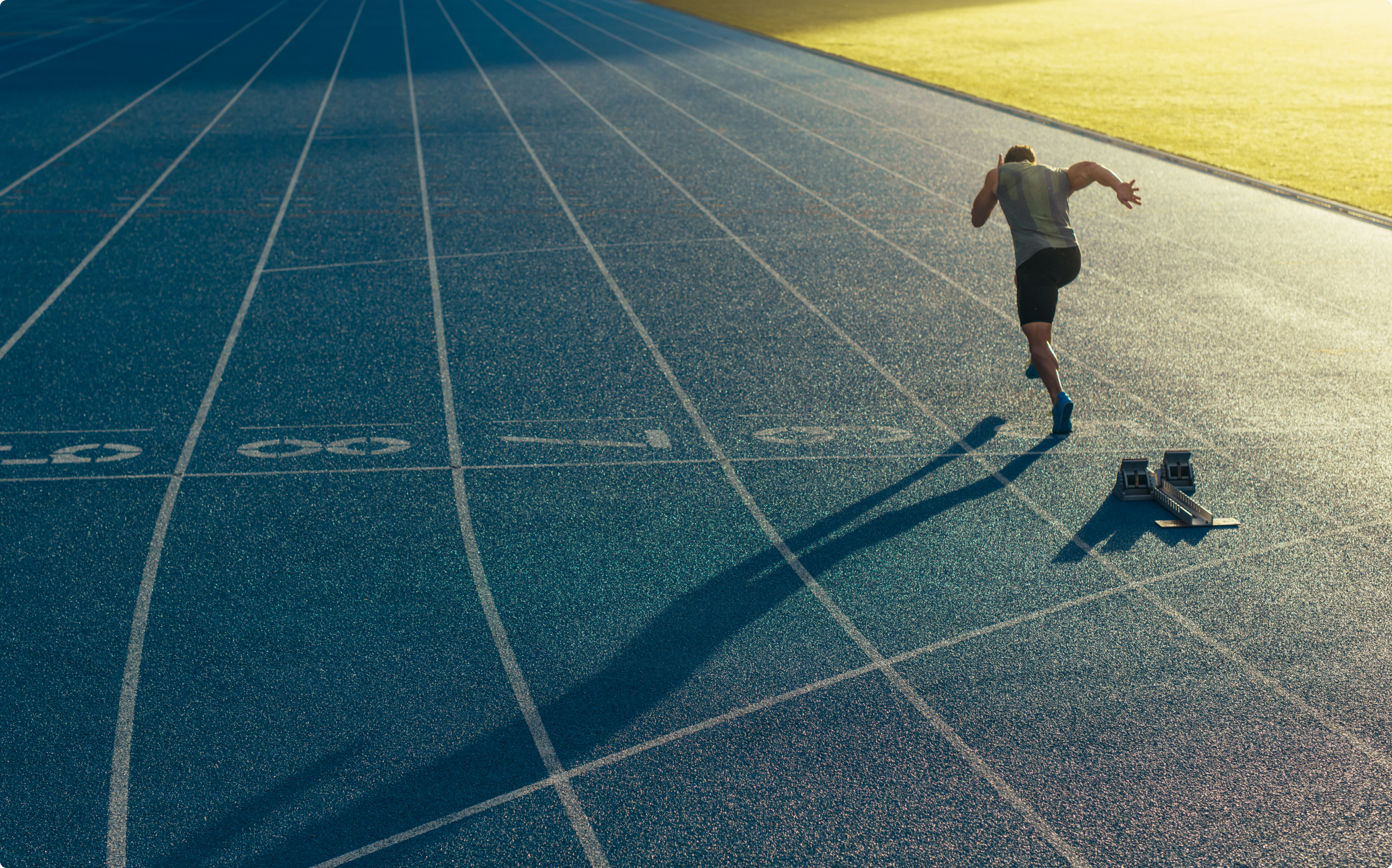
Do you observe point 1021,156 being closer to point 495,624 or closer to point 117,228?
point 495,624

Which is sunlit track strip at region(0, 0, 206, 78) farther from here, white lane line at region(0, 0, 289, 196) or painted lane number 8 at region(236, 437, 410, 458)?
painted lane number 8 at region(236, 437, 410, 458)

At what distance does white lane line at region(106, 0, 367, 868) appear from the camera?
11.0 ft

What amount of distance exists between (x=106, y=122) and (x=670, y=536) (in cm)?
1222

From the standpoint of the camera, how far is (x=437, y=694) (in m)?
3.95

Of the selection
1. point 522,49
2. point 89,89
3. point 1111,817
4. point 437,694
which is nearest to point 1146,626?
point 1111,817

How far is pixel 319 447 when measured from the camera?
5.81m

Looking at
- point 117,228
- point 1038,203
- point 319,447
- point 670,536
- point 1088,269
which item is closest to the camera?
point 670,536

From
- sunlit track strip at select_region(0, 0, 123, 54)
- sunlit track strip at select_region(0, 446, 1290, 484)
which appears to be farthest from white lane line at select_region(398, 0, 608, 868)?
sunlit track strip at select_region(0, 0, 123, 54)

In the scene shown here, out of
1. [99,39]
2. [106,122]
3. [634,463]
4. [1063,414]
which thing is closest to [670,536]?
[634,463]

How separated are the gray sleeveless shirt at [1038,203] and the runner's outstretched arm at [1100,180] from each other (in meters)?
0.10

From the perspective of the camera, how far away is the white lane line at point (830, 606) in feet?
11.2

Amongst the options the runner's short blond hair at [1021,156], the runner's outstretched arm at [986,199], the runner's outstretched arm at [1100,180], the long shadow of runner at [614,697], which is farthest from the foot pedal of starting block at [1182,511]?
the runner's short blond hair at [1021,156]

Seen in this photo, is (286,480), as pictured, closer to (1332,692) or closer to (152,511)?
(152,511)

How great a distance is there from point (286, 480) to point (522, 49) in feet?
59.1
